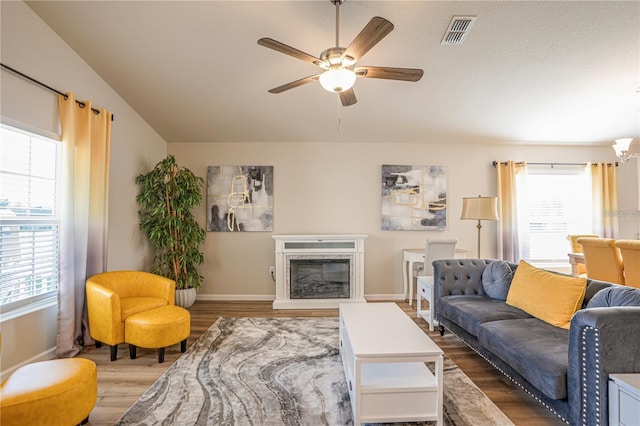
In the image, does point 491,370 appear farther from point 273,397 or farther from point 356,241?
point 356,241

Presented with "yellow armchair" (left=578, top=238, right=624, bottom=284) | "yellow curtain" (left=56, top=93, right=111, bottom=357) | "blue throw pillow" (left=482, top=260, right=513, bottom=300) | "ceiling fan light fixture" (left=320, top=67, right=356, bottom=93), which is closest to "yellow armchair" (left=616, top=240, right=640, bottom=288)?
"yellow armchair" (left=578, top=238, right=624, bottom=284)

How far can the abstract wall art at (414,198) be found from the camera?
5051 mm

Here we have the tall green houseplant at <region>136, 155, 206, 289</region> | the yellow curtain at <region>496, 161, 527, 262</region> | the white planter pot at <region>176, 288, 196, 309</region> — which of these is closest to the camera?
the tall green houseplant at <region>136, 155, 206, 289</region>

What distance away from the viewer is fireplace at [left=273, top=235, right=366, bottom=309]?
462cm

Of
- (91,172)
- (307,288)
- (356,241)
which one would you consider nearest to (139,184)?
(91,172)

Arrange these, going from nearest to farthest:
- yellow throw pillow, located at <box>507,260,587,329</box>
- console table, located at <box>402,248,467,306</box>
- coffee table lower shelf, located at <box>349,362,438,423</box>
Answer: coffee table lower shelf, located at <box>349,362,438,423</box> → yellow throw pillow, located at <box>507,260,587,329</box> → console table, located at <box>402,248,467,306</box>

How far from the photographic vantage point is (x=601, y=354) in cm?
154

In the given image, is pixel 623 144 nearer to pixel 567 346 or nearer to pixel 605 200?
pixel 605 200

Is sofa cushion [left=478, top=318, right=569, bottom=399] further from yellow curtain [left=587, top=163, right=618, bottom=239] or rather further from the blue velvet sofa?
yellow curtain [left=587, top=163, right=618, bottom=239]

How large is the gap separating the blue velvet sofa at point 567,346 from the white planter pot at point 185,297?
3445 mm

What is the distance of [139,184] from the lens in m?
4.29

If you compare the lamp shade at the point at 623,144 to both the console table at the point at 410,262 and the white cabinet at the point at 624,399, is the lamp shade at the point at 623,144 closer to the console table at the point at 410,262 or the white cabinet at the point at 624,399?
the console table at the point at 410,262

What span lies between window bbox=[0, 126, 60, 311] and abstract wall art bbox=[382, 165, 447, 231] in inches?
163

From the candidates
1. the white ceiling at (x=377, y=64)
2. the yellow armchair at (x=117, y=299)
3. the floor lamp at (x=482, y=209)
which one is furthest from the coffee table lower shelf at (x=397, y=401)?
the white ceiling at (x=377, y=64)
